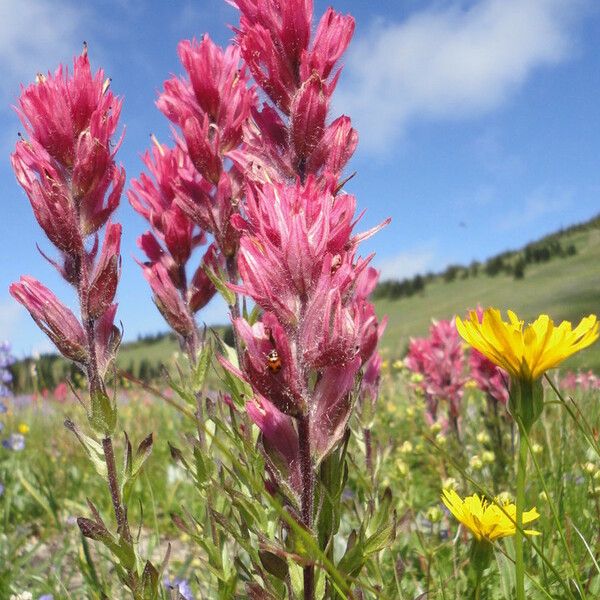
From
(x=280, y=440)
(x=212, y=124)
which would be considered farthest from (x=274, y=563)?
(x=212, y=124)

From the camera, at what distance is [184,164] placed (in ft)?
7.36

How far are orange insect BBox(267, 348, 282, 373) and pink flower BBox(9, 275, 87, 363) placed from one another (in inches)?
27.3

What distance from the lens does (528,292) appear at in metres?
30.6

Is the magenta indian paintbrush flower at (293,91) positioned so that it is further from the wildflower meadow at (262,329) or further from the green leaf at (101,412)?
the green leaf at (101,412)

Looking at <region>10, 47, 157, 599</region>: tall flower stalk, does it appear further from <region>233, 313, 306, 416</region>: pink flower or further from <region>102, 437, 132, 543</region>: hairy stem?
<region>233, 313, 306, 416</region>: pink flower

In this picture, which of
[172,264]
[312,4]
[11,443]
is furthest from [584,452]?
[11,443]

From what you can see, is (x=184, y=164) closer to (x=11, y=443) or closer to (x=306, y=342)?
(x=306, y=342)

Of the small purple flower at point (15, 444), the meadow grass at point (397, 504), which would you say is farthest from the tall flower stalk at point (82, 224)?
the small purple flower at point (15, 444)

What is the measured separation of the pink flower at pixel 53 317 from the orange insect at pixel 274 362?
69 centimetres

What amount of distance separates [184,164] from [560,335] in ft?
4.66

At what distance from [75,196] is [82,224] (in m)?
0.08

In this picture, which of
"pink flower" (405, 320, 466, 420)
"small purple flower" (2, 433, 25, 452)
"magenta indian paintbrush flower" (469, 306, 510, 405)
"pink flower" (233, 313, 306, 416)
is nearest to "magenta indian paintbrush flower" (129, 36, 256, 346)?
"pink flower" (233, 313, 306, 416)

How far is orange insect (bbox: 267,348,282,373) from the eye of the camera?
130 centimetres

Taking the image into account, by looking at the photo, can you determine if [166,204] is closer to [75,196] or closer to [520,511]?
[75,196]
